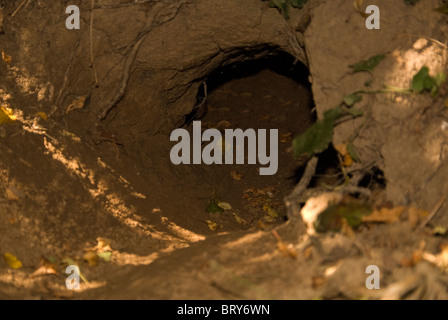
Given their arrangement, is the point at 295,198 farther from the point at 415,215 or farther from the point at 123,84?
the point at 123,84

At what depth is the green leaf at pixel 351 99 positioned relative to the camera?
112 inches

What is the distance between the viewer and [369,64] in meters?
2.91

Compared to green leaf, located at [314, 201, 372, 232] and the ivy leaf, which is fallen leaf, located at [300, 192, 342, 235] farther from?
the ivy leaf

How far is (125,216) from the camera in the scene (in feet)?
11.2

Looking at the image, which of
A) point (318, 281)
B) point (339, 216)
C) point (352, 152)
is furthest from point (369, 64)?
point (318, 281)

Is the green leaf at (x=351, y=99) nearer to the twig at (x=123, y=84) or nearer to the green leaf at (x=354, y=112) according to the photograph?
the green leaf at (x=354, y=112)

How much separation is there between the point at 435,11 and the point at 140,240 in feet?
7.85

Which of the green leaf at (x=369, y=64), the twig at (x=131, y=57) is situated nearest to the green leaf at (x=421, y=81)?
the green leaf at (x=369, y=64)

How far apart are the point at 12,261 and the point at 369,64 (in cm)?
238

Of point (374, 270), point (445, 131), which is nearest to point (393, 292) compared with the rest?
point (374, 270)

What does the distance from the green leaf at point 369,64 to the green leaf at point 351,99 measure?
175 millimetres

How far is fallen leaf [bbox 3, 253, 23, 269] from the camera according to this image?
9.01 ft

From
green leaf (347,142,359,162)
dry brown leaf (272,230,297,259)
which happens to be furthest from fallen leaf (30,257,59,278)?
green leaf (347,142,359,162)

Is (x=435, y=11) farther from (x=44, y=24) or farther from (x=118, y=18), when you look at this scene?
(x=44, y=24)
